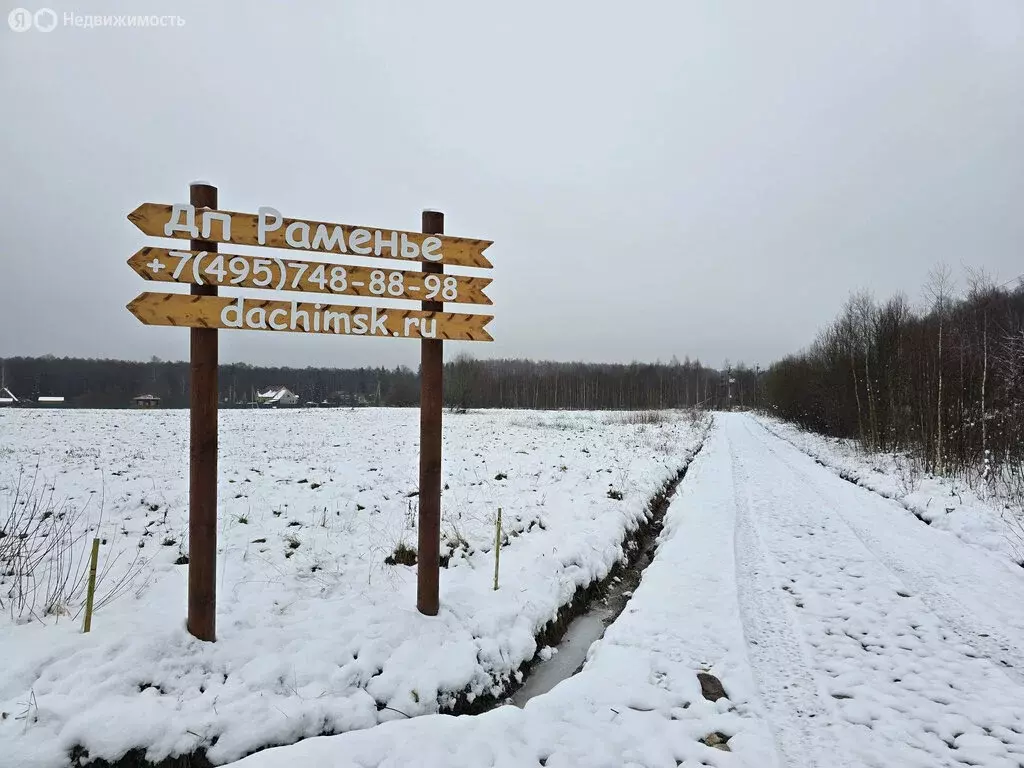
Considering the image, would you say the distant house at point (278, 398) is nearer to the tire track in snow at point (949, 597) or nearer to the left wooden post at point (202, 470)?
the left wooden post at point (202, 470)

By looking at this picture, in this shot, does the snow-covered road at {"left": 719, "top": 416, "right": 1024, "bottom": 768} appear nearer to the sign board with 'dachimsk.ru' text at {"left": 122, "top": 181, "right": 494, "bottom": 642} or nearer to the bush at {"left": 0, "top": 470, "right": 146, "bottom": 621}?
the sign board with 'dachimsk.ru' text at {"left": 122, "top": 181, "right": 494, "bottom": 642}

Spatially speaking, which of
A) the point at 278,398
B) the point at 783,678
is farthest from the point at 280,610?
the point at 278,398

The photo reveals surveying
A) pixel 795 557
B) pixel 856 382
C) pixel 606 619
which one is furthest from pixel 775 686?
pixel 856 382

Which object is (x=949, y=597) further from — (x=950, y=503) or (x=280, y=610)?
(x=280, y=610)

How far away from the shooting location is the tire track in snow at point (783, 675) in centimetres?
362

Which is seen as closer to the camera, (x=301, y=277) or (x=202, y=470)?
(x=202, y=470)

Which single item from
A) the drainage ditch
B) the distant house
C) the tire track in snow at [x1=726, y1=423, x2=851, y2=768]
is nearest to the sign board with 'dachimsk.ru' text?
the drainage ditch

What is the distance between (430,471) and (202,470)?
6.87 feet

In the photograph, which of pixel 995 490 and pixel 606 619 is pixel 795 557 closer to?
pixel 606 619

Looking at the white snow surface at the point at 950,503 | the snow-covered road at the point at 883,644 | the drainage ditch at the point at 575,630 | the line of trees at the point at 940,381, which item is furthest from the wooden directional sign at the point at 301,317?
the line of trees at the point at 940,381

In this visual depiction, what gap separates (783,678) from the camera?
14.7 ft

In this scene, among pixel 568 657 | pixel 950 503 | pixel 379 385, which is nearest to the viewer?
pixel 568 657

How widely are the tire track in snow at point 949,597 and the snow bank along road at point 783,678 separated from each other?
0.02 metres

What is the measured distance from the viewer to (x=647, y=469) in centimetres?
1523
